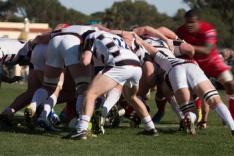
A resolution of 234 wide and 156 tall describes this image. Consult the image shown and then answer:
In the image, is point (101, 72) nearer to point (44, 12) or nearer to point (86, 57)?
point (86, 57)

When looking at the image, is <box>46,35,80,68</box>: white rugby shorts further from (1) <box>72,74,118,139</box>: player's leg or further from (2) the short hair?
(2) the short hair

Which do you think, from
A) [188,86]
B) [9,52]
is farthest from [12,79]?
[188,86]

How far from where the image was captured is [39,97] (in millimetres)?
10359

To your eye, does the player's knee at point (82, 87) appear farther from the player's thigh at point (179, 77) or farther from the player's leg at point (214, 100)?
the player's leg at point (214, 100)

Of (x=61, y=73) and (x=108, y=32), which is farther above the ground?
(x=108, y=32)

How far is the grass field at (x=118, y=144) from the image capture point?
8047 mm

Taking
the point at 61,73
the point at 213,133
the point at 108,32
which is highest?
the point at 108,32

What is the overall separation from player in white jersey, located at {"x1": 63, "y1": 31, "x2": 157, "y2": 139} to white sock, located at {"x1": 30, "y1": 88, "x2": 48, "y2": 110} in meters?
1.15

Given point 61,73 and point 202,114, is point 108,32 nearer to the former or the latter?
point 61,73

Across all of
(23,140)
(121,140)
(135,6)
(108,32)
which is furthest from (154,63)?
(135,6)

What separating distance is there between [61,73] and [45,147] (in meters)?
2.20

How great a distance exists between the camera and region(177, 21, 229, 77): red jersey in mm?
11281

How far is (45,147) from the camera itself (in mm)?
8328

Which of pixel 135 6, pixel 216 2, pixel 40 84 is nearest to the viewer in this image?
pixel 40 84
